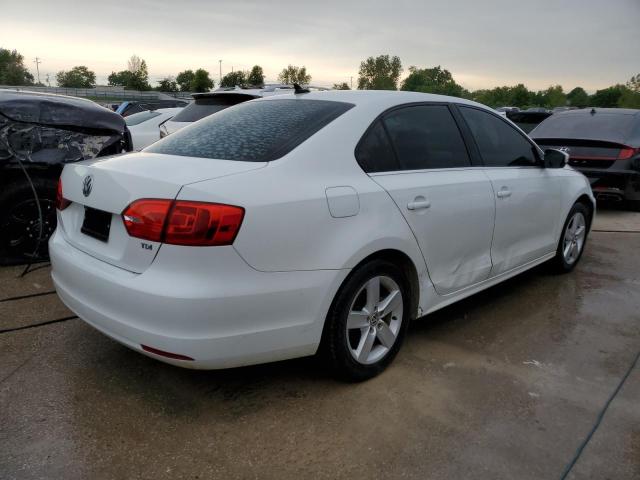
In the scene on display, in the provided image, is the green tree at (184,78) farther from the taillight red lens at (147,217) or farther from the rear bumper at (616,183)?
the taillight red lens at (147,217)

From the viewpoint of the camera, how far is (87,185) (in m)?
2.78

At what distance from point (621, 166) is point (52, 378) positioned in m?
7.22

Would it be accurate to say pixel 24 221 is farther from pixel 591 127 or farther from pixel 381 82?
pixel 381 82

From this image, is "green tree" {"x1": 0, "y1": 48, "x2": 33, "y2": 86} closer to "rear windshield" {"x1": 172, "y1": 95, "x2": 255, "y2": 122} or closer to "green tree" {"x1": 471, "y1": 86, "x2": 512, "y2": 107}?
"green tree" {"x1": 471, "y1": 86, "x2": 512, "y2": 107}

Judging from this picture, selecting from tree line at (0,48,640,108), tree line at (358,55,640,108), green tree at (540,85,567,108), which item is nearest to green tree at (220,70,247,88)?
tree line at (0,48,640,108)

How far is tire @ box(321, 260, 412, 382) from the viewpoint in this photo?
2756 millimetres

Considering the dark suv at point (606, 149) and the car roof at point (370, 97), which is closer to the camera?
the car roof at point (370, 97)

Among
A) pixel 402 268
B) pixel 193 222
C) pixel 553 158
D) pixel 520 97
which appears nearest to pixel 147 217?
pixel 193 222

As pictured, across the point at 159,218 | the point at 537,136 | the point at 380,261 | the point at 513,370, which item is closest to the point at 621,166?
the point at 537,136

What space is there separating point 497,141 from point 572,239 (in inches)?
63.4

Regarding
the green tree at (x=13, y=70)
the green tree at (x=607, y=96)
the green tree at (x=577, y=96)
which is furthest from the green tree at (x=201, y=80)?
the green tree at (x=577, y=96)

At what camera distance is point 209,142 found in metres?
3.02

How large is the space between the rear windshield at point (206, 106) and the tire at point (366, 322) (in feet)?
15.5

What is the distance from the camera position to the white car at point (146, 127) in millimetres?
8312
